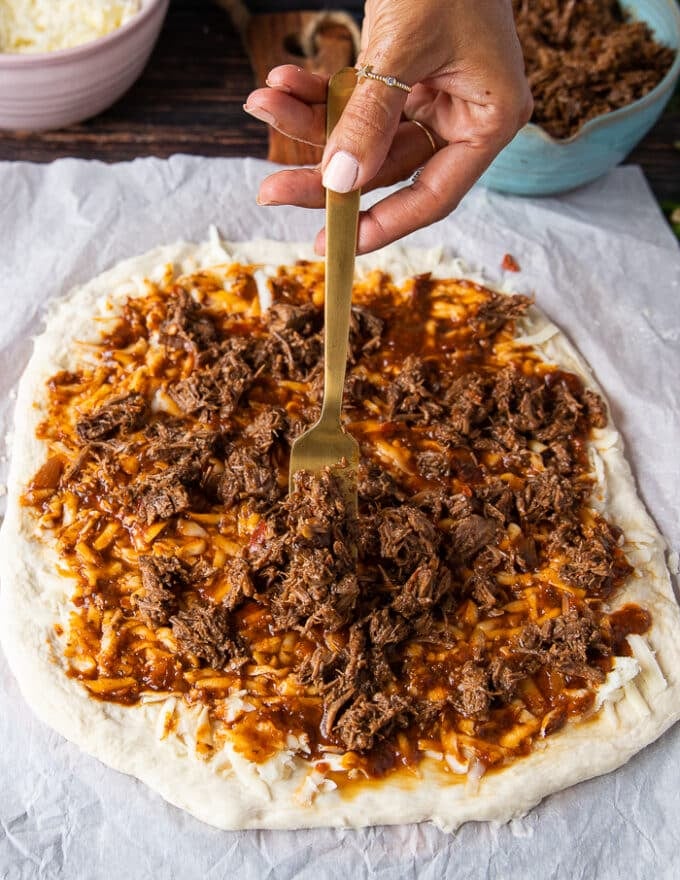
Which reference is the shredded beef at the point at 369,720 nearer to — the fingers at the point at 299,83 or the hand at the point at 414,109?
the hand at the point at 414,109

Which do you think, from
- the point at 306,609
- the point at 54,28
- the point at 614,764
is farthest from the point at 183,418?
the point at 54,28

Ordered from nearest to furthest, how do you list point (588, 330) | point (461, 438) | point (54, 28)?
point (461, 438), point (588, 330), point (54, 28)

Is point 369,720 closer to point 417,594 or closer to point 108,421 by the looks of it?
point 417,594

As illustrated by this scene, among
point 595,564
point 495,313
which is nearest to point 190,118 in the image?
point 495,313

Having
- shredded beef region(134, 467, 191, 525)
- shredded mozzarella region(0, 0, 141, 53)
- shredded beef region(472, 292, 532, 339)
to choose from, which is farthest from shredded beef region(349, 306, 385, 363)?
shredded mozzarella region(0, 0, 141, 53)

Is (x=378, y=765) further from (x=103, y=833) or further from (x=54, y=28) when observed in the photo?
(x=54, y=28)

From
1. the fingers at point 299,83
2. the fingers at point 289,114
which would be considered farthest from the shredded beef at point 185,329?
the fingers at point 299,83

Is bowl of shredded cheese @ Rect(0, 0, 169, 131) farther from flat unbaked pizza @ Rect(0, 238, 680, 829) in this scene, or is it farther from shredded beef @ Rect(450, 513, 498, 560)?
shredded beef @ Rect(450, 513, 498, 560)
